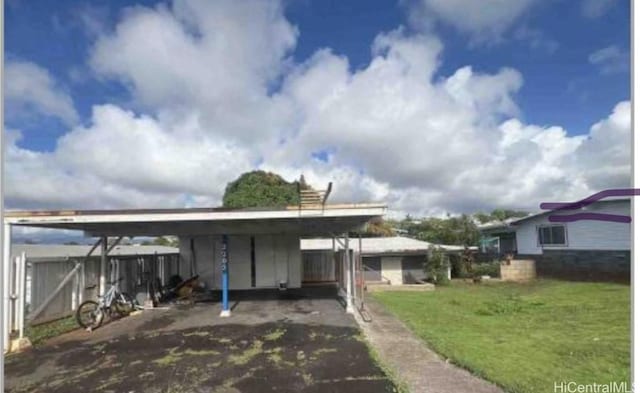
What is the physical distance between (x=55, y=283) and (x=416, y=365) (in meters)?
8.16

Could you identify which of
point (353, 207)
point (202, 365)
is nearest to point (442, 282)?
point (353, 207)

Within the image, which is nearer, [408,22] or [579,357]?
[579,357]

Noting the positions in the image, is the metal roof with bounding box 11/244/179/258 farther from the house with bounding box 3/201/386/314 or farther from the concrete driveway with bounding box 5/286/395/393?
the concrete driveway with bounding box 5/286/395/393

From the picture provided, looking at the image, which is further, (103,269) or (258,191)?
(258,191)

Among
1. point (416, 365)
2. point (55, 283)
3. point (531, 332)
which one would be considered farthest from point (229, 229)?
point (531, 332)

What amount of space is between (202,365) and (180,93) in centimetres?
769

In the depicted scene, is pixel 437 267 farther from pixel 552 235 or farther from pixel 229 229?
pixel 229 229

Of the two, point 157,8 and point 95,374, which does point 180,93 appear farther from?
point 95,374

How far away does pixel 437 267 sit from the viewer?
1998cm

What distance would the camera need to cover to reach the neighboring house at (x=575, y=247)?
1705 centimetres

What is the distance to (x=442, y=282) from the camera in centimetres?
1983

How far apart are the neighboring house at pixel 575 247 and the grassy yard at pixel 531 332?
6.17 ft

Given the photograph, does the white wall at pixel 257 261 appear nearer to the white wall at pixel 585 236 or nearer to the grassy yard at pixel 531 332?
the grassy yard at pixel 531 332

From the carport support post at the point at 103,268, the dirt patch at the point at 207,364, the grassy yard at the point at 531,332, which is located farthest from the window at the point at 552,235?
the carport support post at the point at 103,268
